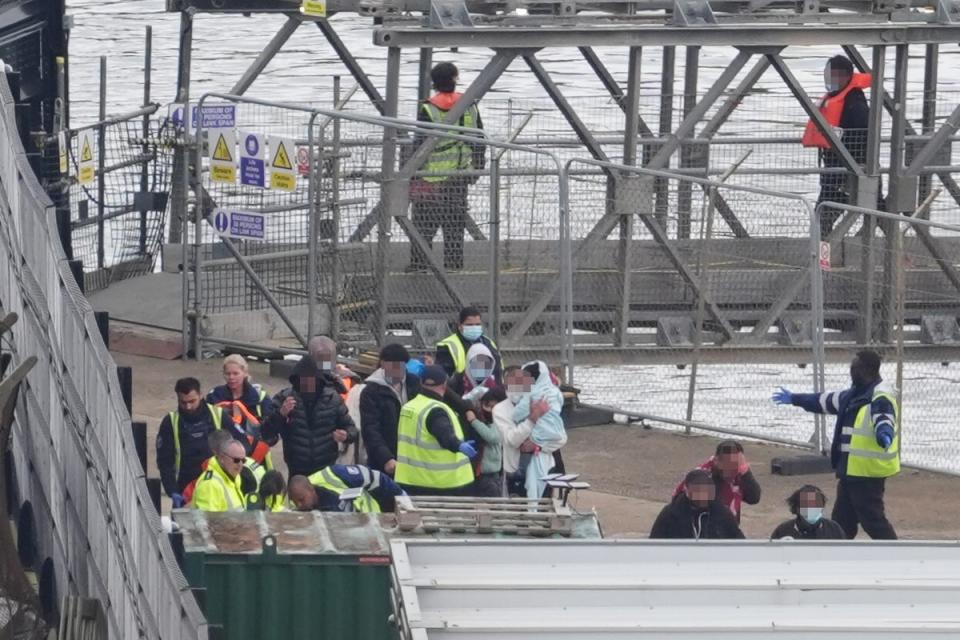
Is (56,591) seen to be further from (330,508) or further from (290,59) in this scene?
(290,59)

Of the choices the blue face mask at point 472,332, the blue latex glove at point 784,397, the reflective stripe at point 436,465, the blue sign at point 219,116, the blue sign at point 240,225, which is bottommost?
the reflective stripe at point 436,465

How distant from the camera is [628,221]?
55.0 feet

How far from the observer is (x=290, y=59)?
3622 cm

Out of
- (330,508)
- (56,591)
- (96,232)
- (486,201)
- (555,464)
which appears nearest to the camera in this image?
(56,591)

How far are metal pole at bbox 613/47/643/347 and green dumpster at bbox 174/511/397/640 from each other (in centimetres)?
641

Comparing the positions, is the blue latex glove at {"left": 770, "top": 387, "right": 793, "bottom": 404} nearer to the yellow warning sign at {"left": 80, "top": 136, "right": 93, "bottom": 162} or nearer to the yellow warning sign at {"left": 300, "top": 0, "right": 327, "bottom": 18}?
the yellow warning sign at {"left": 300, "top": 0, "right": 327, "bottom": 18}

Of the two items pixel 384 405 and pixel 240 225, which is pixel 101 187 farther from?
pixel 384 405

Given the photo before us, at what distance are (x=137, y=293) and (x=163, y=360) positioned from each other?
1.17m

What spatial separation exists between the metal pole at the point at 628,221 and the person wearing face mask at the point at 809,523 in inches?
217

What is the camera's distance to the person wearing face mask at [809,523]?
1130 cm

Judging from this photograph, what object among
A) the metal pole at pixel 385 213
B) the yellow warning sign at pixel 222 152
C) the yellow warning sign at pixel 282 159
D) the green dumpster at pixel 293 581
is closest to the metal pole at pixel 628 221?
the metal pole at pixel 385 213

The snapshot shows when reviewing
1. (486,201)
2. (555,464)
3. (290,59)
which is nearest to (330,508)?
(555,464)

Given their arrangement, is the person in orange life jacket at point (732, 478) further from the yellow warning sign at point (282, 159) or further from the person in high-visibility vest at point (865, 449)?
the yellow warning sign at point (282, 159)

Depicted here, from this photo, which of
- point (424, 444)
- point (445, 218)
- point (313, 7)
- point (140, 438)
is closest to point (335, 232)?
point (445, 218)
